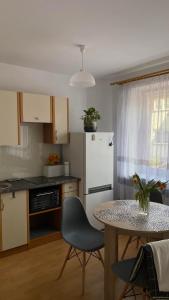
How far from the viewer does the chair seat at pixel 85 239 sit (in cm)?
221

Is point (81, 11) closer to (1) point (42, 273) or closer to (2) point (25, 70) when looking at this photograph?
(2) point (25, 70)

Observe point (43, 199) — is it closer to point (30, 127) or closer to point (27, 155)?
point (27, 155)

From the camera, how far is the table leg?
82.7 inches

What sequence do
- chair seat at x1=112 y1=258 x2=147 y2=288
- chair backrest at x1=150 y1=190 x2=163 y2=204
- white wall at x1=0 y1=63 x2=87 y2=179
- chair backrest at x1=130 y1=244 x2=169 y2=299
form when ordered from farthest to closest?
white wall at x1=0 y1=63 x2=87 y2=179, chair backrest at x1=150 y1=190 x2=163 y2=204, chair seat at x1=112 y1=258 x2=147 y2=288, chair backrest at x1=130 y1=244 x2=169 y2=299

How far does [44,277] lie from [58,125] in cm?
199

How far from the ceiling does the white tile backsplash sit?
1.00 metres

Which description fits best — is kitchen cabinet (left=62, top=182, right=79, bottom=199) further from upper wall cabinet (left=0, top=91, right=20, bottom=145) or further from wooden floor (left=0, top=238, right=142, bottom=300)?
upper wall cabinet (left=0, top=91, right=20, bottom=145)

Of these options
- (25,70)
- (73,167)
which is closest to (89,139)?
(73,167)

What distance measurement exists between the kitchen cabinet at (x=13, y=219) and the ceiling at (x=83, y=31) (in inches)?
68.9

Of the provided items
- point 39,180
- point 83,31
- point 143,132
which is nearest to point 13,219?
Result: point 39,180

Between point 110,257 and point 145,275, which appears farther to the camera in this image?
point 110,257

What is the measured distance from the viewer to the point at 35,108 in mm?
3297

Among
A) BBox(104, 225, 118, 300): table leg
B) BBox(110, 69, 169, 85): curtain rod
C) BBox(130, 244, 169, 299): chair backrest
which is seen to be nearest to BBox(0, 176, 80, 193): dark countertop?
BBox(104, 225, 118, 300): table leg

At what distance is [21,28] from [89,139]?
1.70m
